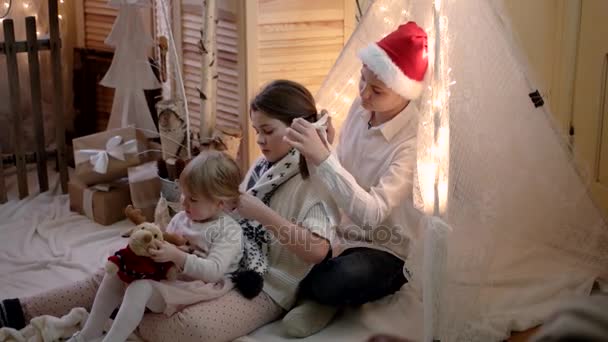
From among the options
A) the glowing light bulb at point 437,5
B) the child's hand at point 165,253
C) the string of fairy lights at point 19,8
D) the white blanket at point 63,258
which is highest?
the glowing light bulb at point 437,5

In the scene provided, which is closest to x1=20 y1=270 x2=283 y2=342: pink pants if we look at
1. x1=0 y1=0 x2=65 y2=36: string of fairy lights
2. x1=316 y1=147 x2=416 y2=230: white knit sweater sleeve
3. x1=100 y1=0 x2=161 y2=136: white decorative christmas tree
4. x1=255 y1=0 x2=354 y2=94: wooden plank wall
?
x1=316 y1=147 x2=416 y2=230: white knit sweater sleeve

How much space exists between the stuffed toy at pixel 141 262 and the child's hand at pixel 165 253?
0.04 feet

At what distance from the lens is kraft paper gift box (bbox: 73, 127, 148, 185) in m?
3.10

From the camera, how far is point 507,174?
2.23 metres

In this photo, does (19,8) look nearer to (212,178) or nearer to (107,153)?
(107,153)

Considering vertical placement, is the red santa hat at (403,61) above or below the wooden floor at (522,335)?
above

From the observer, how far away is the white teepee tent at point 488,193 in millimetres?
2051

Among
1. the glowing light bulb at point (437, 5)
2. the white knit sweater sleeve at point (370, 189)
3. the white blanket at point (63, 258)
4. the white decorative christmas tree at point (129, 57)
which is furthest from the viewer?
the white decorative christmas tree at point (129, 57)

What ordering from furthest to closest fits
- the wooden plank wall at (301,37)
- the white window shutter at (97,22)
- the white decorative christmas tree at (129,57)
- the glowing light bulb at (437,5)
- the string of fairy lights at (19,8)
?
1. the white window shutter at (97,22)
2. the string of fairy lights at (19,8)
3. the white decorative christmas tree at (129,57)
4. the wooden plank wall at (301,37)
5. the glowing light bulb at (437,5)

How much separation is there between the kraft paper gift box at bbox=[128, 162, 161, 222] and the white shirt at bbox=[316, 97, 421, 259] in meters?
0.85

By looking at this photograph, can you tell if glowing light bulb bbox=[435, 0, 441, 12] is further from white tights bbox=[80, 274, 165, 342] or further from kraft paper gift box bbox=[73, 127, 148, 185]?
kraft paper gift box bbox=[73, 127, 148, 185]

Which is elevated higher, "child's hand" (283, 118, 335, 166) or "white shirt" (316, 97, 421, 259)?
"child's hand" (283, 118, 335, 166)

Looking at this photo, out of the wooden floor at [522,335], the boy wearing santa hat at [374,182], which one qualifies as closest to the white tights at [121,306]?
the boy wearing santa hat at [374,182]

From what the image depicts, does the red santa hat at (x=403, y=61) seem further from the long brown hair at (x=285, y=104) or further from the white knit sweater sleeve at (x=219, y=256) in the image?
the white knit sweater sleeve at (x=219, y=256)
